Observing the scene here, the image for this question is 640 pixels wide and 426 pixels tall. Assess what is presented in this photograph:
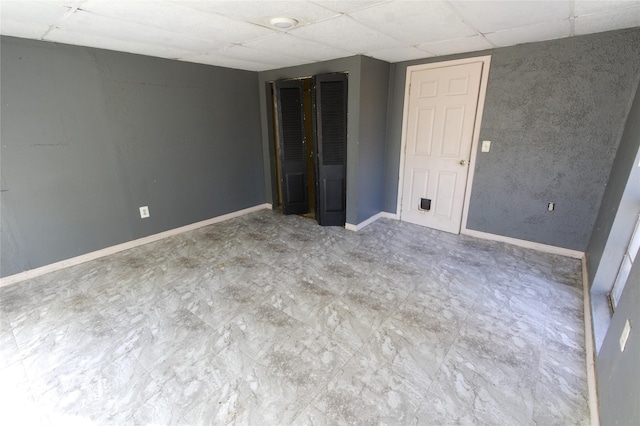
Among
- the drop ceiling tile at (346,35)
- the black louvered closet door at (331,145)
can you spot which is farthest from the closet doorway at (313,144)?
the drop ceiling tile at (346,35)

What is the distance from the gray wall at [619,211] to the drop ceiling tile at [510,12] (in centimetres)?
104

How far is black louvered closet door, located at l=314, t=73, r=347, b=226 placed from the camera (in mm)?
3529

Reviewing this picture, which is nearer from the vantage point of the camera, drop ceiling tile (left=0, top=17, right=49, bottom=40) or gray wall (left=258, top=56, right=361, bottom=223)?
drop ceiling tile (left=0, top=17, right=49, bottom=40)

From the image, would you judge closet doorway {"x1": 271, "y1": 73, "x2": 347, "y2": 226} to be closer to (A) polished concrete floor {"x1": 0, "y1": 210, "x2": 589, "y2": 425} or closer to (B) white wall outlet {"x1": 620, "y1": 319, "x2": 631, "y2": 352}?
(A) polished concrete floor {"x1": 0, "y1": 210, "x2": 589, "y2": 425}

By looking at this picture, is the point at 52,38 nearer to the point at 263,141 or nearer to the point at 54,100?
the point at 54,100

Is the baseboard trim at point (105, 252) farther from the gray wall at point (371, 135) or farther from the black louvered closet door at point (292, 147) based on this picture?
the gray wall at point (371, 135)

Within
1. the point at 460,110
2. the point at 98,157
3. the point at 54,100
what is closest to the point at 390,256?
the point at 460,110

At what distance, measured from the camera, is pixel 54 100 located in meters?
2.68

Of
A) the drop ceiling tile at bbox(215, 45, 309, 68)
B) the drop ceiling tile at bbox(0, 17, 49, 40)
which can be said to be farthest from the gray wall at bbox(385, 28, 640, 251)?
the drop ceiling tile at bbox(0, 17, 49, 40)

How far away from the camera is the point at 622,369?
123 centimetres

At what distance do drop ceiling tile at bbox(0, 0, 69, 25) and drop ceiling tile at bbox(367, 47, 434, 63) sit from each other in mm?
2686

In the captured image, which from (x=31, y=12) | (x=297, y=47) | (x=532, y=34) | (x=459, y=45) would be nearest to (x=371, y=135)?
(x=459, y=45)

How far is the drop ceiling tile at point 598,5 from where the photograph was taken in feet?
5.96

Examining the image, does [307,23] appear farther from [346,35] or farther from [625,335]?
[625,335]
